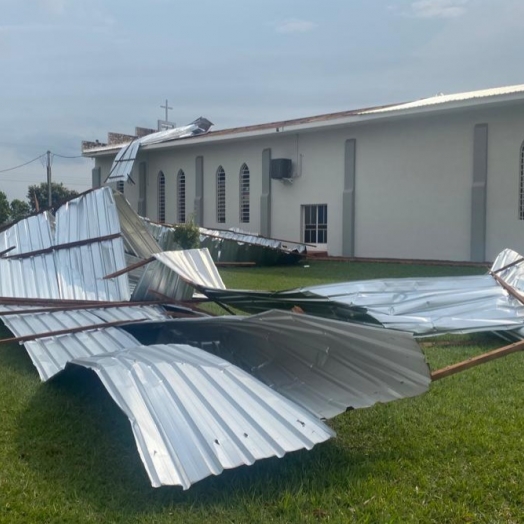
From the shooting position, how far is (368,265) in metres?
18.4

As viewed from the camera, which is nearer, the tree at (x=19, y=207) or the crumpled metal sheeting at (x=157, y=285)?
the crumpled metal sheeting at (x=157, y=285)

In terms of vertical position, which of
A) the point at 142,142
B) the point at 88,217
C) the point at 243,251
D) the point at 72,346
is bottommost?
the point at 243,251

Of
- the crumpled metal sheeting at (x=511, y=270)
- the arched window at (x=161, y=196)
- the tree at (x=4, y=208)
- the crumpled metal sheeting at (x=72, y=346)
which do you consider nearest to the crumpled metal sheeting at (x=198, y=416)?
the crumpled metal sheeting at (x=72, y=346)

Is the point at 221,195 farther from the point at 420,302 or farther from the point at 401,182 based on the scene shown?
the point at 420,302

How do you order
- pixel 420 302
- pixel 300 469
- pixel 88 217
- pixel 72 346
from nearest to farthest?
pixel 300 469 < pixel 72 346 < pixel 420 302 < pixel 88 217

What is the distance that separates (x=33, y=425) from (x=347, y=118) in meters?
16.4

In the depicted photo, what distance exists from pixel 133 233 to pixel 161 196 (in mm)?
19000

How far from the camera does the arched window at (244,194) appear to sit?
23828mm

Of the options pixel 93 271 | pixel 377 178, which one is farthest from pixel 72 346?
pixel 377 178

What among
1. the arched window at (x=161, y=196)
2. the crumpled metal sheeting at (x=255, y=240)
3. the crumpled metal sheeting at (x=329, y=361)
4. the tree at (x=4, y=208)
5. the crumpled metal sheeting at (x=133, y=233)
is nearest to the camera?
the crumpled metal sheeting at (x=329, y=361)

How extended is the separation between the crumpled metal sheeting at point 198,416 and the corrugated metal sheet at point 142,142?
22263 millimetres

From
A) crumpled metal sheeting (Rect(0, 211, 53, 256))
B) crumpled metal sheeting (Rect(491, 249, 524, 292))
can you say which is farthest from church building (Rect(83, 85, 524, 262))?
crumpled metal sheeting (Rect(0, 211, 53, 256))

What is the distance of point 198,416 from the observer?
147 inches

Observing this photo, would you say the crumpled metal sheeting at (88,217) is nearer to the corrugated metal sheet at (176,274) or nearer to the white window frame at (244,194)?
the corrugated metal sheet at (176,274)
